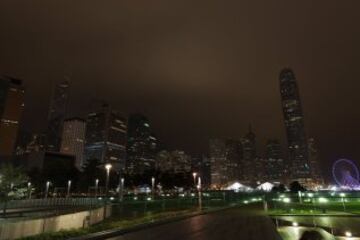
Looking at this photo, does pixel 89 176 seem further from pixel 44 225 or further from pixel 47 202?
pixel 44 225

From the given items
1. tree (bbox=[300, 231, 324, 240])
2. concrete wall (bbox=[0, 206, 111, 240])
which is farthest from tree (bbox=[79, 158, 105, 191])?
tree (bbox=[300, 231, 324, 240])

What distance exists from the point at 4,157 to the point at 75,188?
72.6 m

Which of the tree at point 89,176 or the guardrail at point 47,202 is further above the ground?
the tree at point 89,176

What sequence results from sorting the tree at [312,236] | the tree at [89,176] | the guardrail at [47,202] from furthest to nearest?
the tree at [89,176] < the guardrail at [47,202] < the tree at [312,236]

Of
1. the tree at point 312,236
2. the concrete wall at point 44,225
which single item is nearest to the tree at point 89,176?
the concrete wall at point 44,225

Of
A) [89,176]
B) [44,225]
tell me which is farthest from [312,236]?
[89,176]

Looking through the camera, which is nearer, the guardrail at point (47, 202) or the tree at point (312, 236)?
the tree at point (312, 236)

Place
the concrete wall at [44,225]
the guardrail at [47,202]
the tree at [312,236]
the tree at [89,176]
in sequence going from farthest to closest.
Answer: the tree at [89,176], the guardrail at [47,202], the concrete wall at [44,225], the tree at [312,236]

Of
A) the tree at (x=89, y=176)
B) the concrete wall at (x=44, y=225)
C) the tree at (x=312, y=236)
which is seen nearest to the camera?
the tree at (x=312, y=236)

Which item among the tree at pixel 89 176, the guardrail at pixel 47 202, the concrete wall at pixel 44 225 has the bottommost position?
the concrete wall at pixel 44 225

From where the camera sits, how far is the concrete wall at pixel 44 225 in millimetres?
14648

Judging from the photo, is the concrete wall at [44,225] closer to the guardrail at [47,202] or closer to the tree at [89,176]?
the guardrail at [47,202]

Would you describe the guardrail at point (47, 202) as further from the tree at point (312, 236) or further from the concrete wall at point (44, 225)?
the tree at point (312, 236)

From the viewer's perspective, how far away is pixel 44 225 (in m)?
17.1
